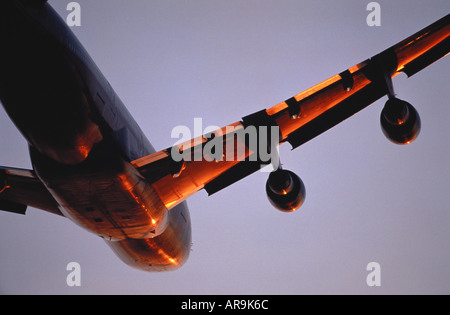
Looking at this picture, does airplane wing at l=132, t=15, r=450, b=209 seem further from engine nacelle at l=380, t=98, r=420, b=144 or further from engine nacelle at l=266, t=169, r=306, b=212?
engine nacelle at l=266, t=169, r=306, b=212

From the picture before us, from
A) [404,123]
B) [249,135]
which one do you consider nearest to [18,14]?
[249,135]

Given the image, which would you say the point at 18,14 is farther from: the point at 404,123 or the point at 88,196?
the point at 404,123

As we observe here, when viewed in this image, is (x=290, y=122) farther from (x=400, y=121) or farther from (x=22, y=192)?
(x=22, y=192)

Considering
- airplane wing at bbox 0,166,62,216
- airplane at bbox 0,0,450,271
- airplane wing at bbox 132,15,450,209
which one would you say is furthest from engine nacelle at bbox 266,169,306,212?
airplane wing at bbox 0,166,62,216

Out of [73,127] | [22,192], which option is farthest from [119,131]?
[22,192]

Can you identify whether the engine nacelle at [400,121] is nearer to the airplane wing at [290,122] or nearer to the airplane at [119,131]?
the airplane at [119,131]

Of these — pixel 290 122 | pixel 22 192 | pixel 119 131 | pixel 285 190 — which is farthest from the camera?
pixel 22 192
